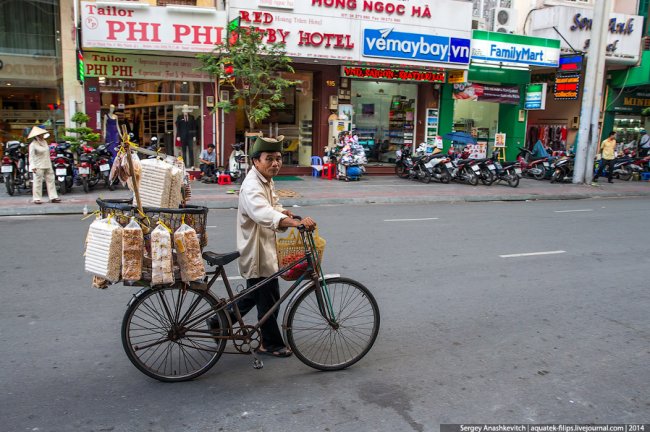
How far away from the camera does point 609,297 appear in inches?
244

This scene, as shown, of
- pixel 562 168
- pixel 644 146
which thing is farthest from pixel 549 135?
pixel 562 168

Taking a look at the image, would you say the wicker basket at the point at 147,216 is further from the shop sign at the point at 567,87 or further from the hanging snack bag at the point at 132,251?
the shop sign at the point at 567,87

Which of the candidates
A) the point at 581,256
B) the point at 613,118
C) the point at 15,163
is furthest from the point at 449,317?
the point at 613,118

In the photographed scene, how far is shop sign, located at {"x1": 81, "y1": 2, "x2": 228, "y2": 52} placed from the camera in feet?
47.3

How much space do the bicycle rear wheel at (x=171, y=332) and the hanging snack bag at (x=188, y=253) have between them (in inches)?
8.3

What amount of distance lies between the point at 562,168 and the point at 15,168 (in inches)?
695

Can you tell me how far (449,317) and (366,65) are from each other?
48.7ft

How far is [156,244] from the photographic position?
3586mm

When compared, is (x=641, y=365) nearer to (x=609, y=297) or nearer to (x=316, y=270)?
(x=609, y=297)

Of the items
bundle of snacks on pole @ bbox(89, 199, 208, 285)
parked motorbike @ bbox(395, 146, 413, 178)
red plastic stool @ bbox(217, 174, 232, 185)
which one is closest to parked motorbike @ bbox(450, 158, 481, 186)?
parked motorbike @ bbox(395, 146, 413, 178)

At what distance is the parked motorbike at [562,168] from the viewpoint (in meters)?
19.9

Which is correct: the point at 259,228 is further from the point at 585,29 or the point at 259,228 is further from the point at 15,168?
the point at 585,29

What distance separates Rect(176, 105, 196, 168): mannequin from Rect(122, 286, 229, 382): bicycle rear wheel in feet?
47.3

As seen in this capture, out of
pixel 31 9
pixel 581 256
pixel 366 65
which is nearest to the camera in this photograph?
pixel 581 256
